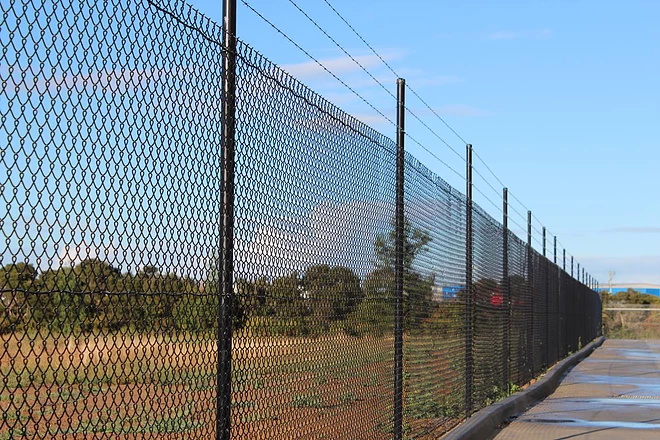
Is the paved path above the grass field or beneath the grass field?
beneath

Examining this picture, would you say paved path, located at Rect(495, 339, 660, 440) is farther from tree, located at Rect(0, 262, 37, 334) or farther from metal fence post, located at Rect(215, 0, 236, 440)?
tree, located at Rect(0, 262, 37, 334)

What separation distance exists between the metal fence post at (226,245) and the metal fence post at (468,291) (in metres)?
7.17

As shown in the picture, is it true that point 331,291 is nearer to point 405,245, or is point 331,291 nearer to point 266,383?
point 266,383

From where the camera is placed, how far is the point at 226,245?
5.05 m

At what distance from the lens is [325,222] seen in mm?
6832

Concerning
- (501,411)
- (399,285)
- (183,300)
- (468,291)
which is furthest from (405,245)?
(183,300)

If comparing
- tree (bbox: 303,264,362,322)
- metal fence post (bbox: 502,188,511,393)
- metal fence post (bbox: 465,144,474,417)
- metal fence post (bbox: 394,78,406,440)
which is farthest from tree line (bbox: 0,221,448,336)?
metal fence post (bbox: 502,188,511,393)

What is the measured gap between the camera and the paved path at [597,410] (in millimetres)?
12547

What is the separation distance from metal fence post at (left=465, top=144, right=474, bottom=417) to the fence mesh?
107 centimetres

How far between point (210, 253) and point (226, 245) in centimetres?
14

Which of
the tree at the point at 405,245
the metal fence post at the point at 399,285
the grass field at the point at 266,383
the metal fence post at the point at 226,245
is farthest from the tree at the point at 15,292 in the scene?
the metal fence post at the point at 399,285

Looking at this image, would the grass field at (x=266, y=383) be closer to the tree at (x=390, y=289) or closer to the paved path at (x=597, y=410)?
the tree at (x=390, y=289)

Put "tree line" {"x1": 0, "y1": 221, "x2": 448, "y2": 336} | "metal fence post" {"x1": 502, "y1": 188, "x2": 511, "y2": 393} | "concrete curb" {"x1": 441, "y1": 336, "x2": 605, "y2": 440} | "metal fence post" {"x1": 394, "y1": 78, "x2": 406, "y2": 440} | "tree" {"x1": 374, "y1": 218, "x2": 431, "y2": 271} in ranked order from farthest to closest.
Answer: "metal fence post" {"x1": 502, "y1": 188, "x2": 511, "y2": 393} < "concrete curb" {"x1": 441, "y1": 336, "x2": 605, "y2": 440} < "metal fence post" {"x1": 394, "y1": 78, "x2": 406, "y2": 440} < "tree" {"x1": 374, "y1": 218, "x2": 431, "y2": 271} < "tree line" {"x1": 0, "y1": 221, "x2": 448, "y2": 336}

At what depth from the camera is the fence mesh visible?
368cm
